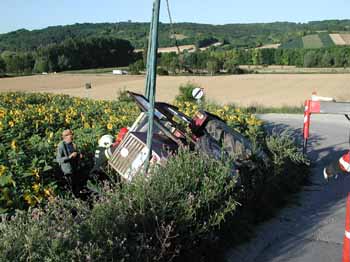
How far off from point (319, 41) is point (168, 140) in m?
106

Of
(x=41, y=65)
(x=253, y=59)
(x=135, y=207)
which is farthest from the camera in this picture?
(x=253, y=59)

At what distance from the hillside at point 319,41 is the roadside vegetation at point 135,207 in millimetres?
97607

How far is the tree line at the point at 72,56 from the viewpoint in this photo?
90062mm

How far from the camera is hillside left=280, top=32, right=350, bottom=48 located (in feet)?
338

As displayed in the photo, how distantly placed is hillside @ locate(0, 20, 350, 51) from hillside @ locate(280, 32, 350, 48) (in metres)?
7.43

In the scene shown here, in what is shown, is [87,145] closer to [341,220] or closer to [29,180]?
[29,180]

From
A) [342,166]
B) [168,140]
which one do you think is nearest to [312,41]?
[168,140]

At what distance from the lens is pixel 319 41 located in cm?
10675

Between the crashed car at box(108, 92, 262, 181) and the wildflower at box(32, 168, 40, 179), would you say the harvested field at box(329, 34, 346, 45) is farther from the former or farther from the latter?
the wildflower at box(32, 168, 40, 179)

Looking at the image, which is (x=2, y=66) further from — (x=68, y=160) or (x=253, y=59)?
(x=68, y=160)

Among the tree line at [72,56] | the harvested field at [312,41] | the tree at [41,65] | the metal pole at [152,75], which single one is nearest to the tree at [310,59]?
the harvested field at [312,41]

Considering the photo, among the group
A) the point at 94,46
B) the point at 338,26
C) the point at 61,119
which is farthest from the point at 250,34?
the point at 61,119

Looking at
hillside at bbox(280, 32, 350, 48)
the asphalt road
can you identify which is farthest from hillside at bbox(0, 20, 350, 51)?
the asphalt road

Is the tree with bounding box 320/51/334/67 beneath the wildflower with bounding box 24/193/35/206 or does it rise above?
beneath
